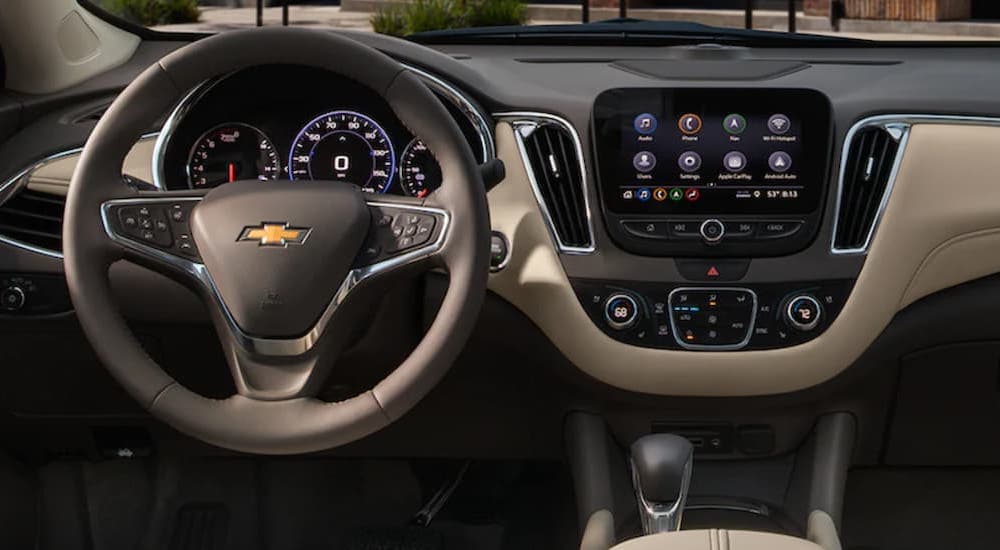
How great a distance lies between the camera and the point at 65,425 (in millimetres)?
2959

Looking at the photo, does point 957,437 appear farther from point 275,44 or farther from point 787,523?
point 275,44

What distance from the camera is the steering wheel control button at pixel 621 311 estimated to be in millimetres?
2637

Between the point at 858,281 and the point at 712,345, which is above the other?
the point at 858,281

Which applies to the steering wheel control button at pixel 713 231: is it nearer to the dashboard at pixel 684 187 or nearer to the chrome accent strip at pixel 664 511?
the dashboard at pixel 684 187

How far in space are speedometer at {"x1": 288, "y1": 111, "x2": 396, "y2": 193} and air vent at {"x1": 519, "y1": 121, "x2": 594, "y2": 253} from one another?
0.25 meters

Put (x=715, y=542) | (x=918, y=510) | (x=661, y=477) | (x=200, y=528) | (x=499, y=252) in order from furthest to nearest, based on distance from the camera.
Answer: (x=200, y=528)
(x=918, y=510)
(x=499, y=252)
(x=661, y=477)
(x=715, y=542)

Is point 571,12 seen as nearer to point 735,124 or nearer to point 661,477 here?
point 735,124

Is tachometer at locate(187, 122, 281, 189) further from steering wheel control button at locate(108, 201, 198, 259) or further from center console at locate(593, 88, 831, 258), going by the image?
center console at locate(593, 88, 831, 258)

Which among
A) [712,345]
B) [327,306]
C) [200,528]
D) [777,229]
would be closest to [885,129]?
[777,229]

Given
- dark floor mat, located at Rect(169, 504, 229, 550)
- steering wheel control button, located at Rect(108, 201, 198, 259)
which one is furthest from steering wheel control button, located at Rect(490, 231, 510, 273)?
dark floor mat, located at Rect(169, 504, 229, 550)

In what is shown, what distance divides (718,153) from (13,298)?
51.8 inches

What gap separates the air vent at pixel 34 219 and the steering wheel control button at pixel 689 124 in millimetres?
1108

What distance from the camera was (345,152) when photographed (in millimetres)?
2648

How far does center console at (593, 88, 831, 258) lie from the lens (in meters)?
2.66
